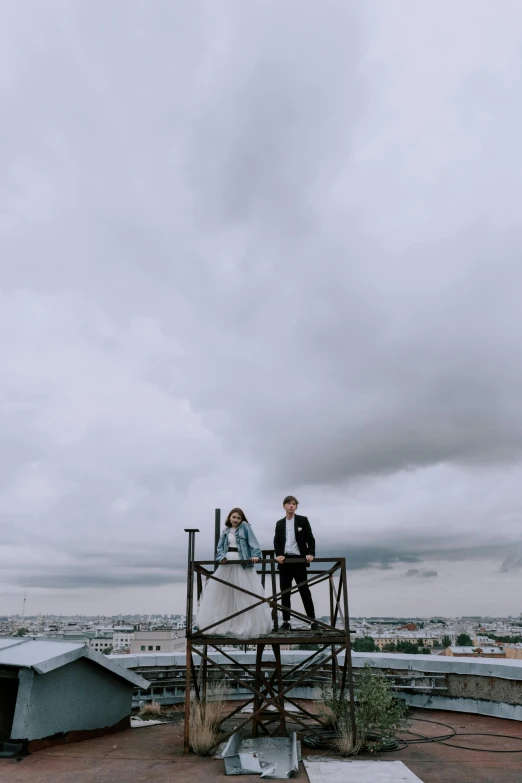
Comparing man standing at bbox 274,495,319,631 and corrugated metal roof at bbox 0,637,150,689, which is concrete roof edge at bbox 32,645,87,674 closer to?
corrugated metal roof at bbox 0,637,150,689

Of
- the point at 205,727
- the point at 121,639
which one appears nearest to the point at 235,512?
the point at 205,727

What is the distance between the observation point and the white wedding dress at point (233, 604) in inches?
332

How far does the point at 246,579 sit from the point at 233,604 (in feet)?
1.44

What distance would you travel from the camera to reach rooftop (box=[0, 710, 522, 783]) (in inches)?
249

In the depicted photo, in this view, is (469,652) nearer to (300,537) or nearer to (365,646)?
(300,537)

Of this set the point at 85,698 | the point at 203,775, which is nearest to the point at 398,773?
the point at 203,775

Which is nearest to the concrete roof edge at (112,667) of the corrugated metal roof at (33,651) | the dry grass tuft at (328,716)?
the corrugated metal roof at (33,651)

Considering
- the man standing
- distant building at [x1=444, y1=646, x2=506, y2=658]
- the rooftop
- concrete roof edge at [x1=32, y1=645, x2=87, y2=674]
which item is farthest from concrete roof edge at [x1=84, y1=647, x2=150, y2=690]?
distant building at [x1=444, y1=646, x2=506, y2=658]

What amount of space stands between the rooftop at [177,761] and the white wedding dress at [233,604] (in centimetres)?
169

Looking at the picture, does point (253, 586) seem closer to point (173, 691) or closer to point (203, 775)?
point (203, 775)

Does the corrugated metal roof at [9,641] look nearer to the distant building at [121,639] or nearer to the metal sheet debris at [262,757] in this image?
the metal sheet debris at [262,757]

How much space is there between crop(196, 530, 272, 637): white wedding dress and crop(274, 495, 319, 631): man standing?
379mm

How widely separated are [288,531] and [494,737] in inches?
173

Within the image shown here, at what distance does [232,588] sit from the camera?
8789 mm
